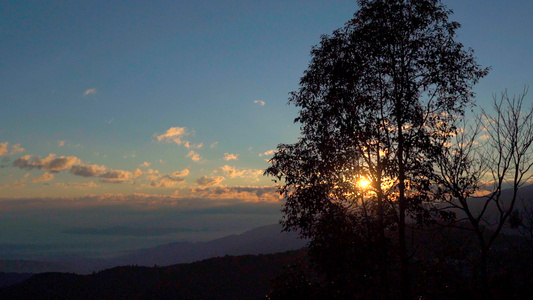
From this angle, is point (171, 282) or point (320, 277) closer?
point (320, 277)

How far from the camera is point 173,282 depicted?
52750mm

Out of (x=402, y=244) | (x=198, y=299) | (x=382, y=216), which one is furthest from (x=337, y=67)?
(x=198, y=299)

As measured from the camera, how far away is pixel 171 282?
5281 cm

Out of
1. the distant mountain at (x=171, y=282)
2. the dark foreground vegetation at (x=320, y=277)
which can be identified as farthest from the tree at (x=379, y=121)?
the distant mountain at (x=171, y=282)

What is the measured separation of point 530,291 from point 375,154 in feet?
38.5

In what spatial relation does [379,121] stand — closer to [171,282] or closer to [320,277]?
[320,277]

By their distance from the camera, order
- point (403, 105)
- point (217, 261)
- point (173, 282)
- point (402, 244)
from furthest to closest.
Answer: point (217, 261) → point (173, 282) → point (403, 105) → point (402, 244)

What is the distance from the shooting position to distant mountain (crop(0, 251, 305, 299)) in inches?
1900

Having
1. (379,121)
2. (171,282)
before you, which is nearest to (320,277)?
(379,121)

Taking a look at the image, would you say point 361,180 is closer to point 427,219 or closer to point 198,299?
point 427,219

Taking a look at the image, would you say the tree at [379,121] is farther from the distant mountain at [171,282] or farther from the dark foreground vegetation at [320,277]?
the distant mountain at [171,282]

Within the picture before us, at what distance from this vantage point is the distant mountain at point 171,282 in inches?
1900

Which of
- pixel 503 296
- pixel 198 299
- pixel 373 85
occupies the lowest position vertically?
pixel 198 299

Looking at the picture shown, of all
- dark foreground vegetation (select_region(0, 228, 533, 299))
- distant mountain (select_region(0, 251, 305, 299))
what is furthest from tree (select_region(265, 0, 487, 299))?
distant mountain (select_region(0, 251, 305, 299))
